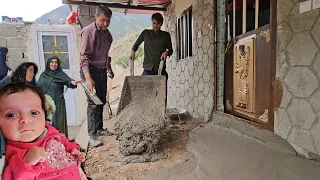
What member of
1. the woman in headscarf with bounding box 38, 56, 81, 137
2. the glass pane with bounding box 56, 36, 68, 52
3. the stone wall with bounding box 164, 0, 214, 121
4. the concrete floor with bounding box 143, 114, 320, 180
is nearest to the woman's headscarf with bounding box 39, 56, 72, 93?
the woman in headscarf with bounding box 38, 56, 81, 137

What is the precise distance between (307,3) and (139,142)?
1831 millimetres

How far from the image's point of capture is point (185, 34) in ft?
13.4

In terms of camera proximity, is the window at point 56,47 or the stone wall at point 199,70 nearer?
the window at point 56,47

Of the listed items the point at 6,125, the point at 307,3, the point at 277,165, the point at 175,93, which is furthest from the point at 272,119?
the point at 175,93

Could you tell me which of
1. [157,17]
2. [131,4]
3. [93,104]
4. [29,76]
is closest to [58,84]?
[29,76]

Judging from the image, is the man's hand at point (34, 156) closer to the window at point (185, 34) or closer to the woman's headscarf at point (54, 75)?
the woman's headscarf at point (54, 75)

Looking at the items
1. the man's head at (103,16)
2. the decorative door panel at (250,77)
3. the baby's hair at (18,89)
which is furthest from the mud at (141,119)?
the baby's hair at (18,89)

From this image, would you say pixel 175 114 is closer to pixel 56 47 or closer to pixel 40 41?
pixel 56 47

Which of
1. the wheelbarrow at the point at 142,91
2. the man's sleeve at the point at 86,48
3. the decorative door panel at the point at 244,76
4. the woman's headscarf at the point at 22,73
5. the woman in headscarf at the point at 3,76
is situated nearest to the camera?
the woman in headscarf at the point at 3,76

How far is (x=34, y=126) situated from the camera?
2.10 ft

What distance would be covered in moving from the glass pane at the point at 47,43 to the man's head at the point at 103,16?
3.78 feet

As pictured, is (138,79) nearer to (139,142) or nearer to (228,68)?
(139,142)

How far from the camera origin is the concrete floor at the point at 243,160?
1.42 m

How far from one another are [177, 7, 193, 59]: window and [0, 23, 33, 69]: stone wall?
118 inches
